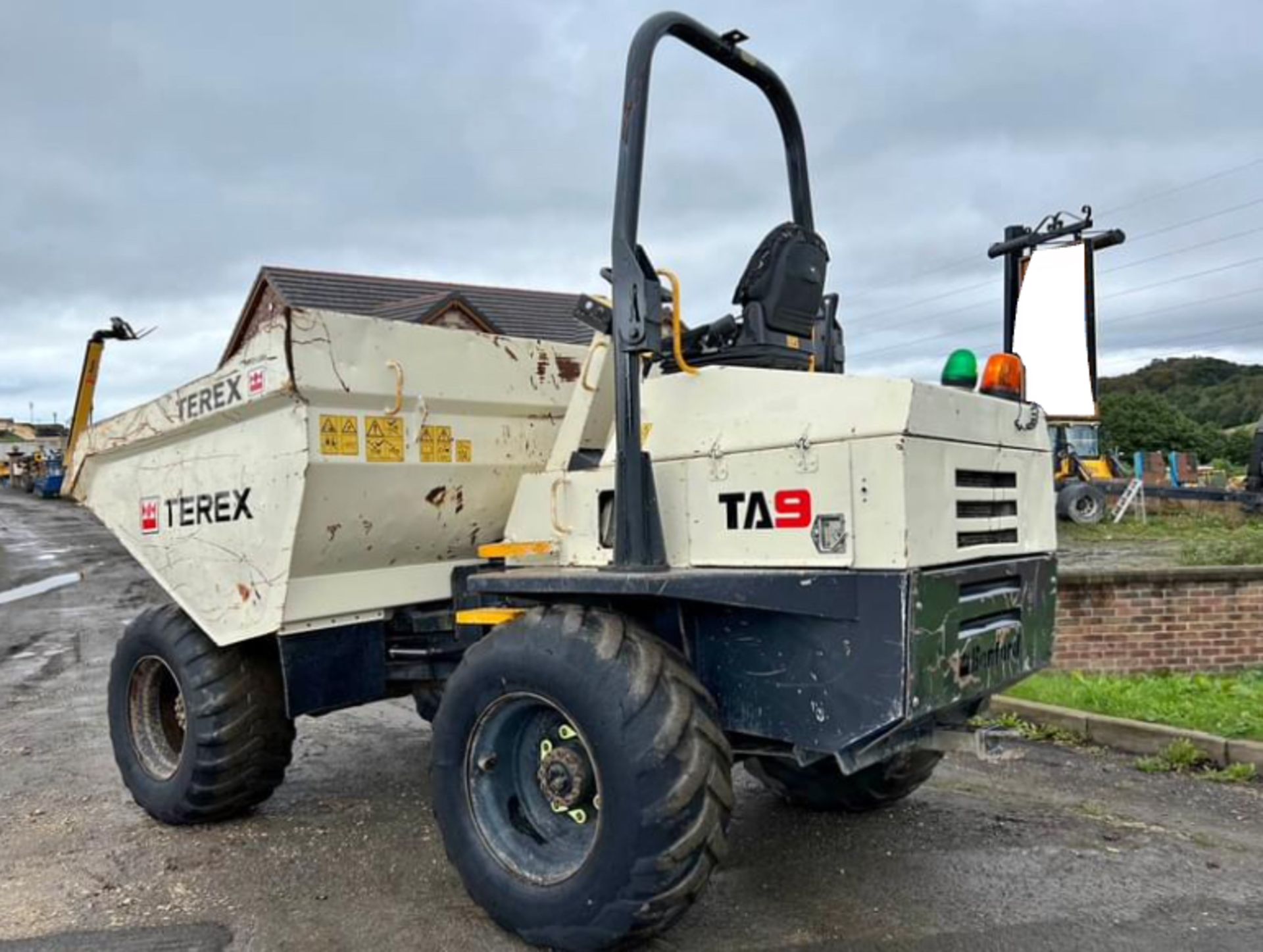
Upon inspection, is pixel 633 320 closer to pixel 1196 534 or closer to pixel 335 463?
pixel 335 463

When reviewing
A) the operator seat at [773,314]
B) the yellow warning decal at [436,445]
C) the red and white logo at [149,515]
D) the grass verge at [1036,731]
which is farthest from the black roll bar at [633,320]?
the grass verge at [1036,731]

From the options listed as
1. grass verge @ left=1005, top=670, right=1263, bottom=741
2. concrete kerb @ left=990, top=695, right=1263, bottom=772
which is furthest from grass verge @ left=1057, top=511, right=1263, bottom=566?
concrete kerb @ left=990, top=695, right=1263, bottom=772

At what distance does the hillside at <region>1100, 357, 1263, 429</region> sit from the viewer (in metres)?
70.9

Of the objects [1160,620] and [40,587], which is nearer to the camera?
[1160,620]

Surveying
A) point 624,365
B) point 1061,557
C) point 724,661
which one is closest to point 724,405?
point 624,365

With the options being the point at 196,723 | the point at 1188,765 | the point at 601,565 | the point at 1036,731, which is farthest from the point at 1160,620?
the point at 196,723

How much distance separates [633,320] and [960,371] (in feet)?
3.71

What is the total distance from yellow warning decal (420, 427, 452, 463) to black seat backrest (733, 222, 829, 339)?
1.48 meters

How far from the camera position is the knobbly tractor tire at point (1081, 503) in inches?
714

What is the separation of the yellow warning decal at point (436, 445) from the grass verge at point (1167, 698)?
4.05 meters

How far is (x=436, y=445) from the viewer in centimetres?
460

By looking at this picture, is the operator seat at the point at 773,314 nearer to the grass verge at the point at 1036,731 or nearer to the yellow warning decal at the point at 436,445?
the yellow warning decal at the point at 436,445

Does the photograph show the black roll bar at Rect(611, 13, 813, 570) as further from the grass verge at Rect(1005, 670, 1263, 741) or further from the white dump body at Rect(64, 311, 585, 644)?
the grass verge at Rect(1005, 670, 1263, 741)

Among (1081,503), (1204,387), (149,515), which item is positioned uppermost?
(1204,387)
